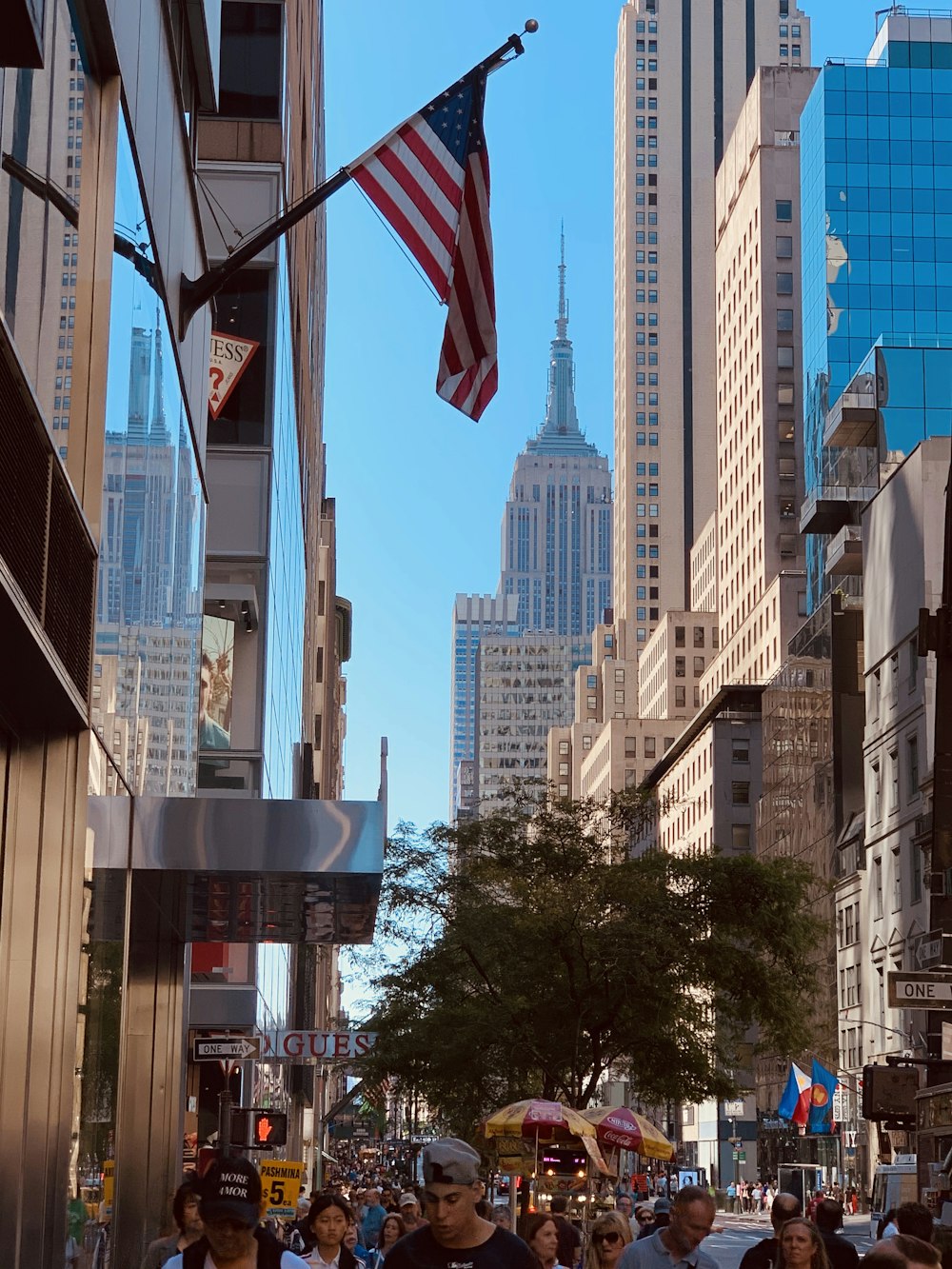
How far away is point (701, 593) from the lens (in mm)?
180500

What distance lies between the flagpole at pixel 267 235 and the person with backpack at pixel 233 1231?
8545 millimetres

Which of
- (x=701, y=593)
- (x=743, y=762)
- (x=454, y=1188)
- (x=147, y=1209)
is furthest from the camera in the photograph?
(x=701, y=593)

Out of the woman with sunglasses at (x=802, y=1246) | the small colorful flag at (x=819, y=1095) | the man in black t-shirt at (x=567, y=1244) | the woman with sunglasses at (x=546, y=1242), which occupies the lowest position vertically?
the small colorful flag at (x=819, y=1095)

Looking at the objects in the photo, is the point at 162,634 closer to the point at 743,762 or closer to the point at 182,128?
the point at 182,128

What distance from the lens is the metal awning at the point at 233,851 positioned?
1341cm

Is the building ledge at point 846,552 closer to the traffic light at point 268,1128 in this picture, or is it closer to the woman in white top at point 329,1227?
the traffic light at point 268,1128

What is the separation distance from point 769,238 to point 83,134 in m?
146

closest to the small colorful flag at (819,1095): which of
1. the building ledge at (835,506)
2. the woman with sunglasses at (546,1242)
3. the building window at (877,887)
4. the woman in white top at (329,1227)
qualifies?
the building window at (877,887)

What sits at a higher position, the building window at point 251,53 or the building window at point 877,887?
the building window at point 251,53

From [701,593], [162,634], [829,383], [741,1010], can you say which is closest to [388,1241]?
[162,634]

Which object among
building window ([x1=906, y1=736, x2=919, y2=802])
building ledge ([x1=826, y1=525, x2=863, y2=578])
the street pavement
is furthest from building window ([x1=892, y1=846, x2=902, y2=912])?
building ledge ([x1=826, y1=525, x2=863, y2=578])

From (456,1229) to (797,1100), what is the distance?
3999cm

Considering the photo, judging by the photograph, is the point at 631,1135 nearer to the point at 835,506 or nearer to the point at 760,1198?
the point at 760,1198

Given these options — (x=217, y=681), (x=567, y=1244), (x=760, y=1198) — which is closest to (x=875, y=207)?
(x=760, y=1198)
